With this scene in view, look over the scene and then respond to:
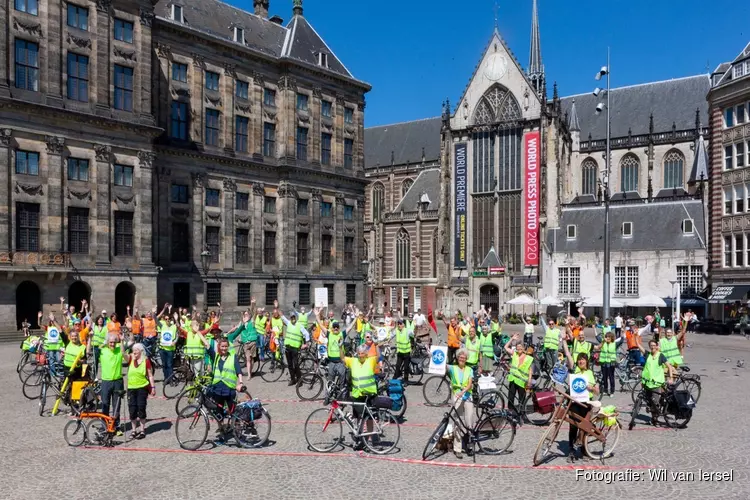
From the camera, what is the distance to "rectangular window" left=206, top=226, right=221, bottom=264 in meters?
41.3

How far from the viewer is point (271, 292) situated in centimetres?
4475

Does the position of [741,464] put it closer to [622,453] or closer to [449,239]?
[622,453]

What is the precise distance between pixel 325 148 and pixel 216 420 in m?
38.5

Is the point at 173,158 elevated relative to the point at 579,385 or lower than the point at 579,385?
elevated

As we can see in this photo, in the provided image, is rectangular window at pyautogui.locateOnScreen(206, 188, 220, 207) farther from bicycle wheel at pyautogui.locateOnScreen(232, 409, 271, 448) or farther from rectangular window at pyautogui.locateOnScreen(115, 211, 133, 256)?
bicycle wheel at pyautogui.locateOnScreen(232, 409, 271, 448)

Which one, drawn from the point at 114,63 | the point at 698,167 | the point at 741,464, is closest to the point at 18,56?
the point at 114,63

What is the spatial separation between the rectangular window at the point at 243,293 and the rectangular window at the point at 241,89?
1271 cm

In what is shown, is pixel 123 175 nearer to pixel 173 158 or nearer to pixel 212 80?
pixel 173 158

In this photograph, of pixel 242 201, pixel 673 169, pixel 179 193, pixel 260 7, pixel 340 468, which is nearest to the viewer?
pixel 340 468

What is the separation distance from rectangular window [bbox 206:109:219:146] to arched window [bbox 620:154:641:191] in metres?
44.0

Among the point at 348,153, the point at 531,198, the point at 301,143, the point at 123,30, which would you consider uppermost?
the point at 123,30

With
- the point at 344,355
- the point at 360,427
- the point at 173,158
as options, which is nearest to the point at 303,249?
the point at 173,158

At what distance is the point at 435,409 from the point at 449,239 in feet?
162

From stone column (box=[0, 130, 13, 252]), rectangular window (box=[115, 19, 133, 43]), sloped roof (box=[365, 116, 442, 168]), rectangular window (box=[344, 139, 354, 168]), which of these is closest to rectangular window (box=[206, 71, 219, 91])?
rectangular window (box=[115, 19, 133, 43])
